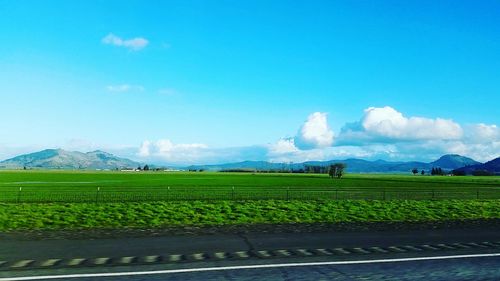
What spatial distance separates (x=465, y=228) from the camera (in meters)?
14.7

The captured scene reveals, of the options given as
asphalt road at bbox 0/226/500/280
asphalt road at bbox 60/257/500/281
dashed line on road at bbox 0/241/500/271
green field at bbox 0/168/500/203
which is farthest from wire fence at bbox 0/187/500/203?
asphalt road at bbox 60/257/500/281

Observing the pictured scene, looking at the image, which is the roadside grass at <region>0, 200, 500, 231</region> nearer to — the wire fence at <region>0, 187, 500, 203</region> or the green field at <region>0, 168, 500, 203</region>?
the wire fence at <region>0, 187, 500, 203</region>

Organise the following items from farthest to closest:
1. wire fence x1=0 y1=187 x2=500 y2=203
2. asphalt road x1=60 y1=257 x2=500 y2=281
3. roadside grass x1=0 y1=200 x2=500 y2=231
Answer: wire fence x1=0 y1=187 x2=500 y2=203 < roadside grass x1=0 y1=200 x2=500 y2=231 < asphalt road x1=60 y1=257 x2=500 y2=281

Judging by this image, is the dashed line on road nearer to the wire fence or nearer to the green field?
the wire fence

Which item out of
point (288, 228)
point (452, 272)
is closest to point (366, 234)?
point (288, 228)

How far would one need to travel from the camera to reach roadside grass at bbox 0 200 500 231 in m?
19.3

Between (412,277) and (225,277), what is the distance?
122 inches

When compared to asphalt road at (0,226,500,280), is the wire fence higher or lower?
lower

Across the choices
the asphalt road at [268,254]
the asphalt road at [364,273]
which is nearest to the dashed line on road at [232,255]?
the asphalt road at [268,254]

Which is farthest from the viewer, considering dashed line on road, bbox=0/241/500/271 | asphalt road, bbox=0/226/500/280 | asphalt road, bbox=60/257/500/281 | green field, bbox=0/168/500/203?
green field, bbox=0/168/500/203

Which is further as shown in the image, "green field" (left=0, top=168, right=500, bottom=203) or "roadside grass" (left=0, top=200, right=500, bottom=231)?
"green field" (left=0, top=168, right=500, bottom=203)

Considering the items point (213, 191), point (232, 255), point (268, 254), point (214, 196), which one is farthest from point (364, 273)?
point (213, 191)

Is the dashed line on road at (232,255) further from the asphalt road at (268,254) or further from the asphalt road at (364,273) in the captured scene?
the asphalt road at (364,273)

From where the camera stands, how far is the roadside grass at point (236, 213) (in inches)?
762
